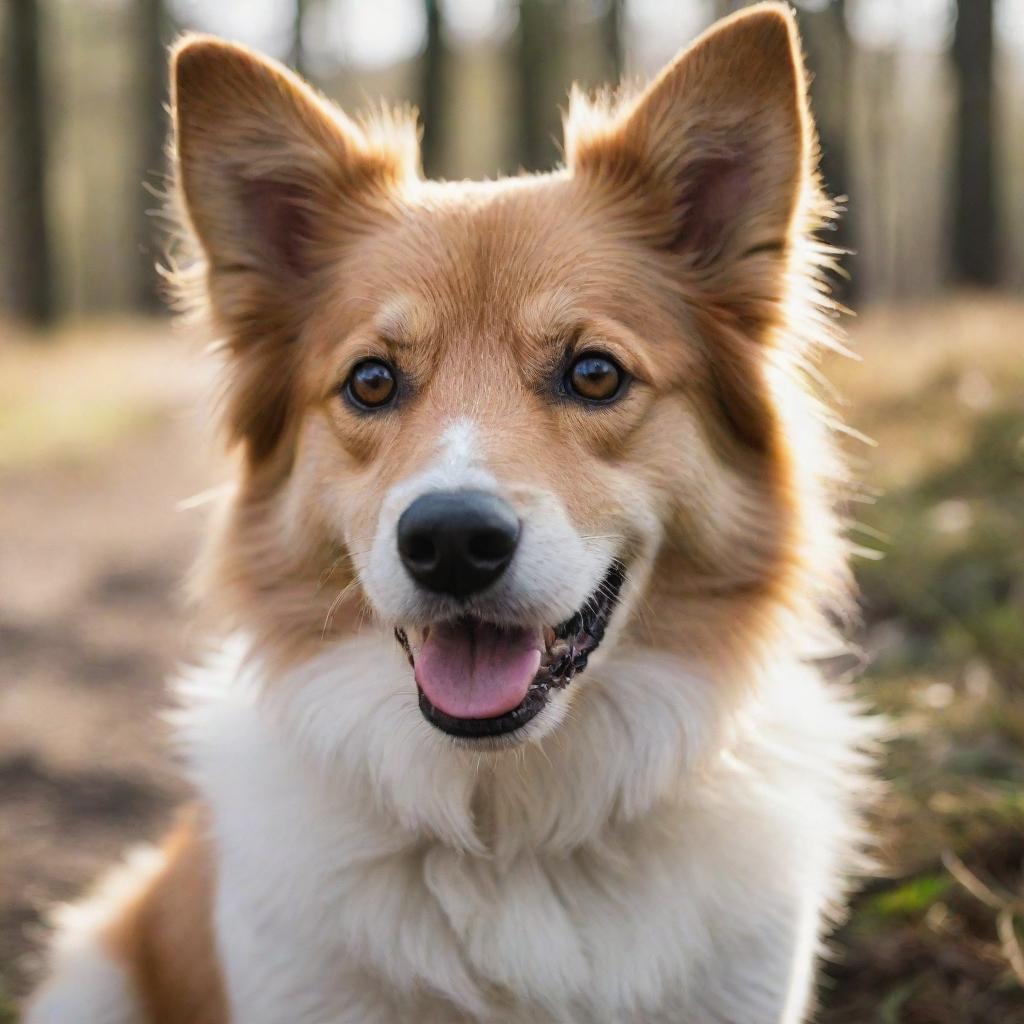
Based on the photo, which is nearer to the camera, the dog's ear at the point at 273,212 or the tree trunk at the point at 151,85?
the dog's ear at the point at 273,212

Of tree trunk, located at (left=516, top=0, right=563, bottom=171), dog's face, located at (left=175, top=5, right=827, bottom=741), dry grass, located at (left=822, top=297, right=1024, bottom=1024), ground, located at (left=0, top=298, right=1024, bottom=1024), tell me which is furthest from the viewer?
tree trunk, located at (left=516, top=0, right=563, bottom=171)

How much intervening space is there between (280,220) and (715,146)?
120cm

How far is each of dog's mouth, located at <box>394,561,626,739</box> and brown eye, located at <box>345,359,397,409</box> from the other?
605 mm

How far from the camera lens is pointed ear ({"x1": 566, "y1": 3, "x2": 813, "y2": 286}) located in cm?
289

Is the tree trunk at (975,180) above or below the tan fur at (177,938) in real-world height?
above

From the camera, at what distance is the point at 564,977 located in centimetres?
276

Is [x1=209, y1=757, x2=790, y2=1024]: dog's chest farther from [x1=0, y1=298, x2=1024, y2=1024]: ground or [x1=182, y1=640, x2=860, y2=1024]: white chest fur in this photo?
[x1=0, y1=298, x2=1024, y2=1024]: ground

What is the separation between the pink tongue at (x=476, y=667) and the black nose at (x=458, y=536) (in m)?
0.23

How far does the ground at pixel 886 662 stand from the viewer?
12.2 feet

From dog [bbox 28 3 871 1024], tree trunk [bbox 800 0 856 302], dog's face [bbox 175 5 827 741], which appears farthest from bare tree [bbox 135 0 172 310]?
dog [bbox 28 3 871 1024]

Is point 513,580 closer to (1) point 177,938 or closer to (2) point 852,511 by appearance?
(1) point 177,938

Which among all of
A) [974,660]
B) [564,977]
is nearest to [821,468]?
[564,977]

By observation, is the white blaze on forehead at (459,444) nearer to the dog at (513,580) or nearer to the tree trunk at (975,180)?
the dog at (513,580)

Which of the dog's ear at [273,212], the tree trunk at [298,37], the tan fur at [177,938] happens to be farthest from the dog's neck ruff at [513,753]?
the tree trunk at [298,37]
